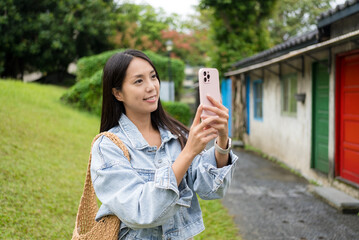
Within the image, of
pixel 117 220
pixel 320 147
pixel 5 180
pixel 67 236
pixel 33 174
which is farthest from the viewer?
pixel 320 147

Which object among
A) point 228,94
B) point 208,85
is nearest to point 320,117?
point 208,85

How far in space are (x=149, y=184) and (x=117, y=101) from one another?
0.51m

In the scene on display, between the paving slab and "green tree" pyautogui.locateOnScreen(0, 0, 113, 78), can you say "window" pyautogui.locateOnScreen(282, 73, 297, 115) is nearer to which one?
the paving slab

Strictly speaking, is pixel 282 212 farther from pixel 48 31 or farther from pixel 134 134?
pixel 48 31

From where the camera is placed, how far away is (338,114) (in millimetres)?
6000

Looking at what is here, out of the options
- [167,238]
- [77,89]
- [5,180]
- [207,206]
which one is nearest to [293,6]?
[77,89]

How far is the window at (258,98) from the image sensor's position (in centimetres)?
1098

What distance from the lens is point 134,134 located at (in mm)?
1575

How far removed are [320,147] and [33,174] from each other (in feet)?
17.3

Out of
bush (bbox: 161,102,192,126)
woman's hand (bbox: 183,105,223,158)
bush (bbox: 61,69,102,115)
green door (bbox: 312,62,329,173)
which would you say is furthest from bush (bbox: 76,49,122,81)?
woman's hand (bbox: 183,105,223,158)

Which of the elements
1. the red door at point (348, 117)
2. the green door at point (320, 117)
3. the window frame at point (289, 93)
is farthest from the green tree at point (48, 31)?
the red door at point (348, 117)

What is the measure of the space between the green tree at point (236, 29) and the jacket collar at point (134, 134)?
1246 cm

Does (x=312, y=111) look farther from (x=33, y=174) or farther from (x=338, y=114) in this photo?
(x=33, y=174)

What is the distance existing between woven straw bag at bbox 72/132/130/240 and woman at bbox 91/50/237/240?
0.03 meters
